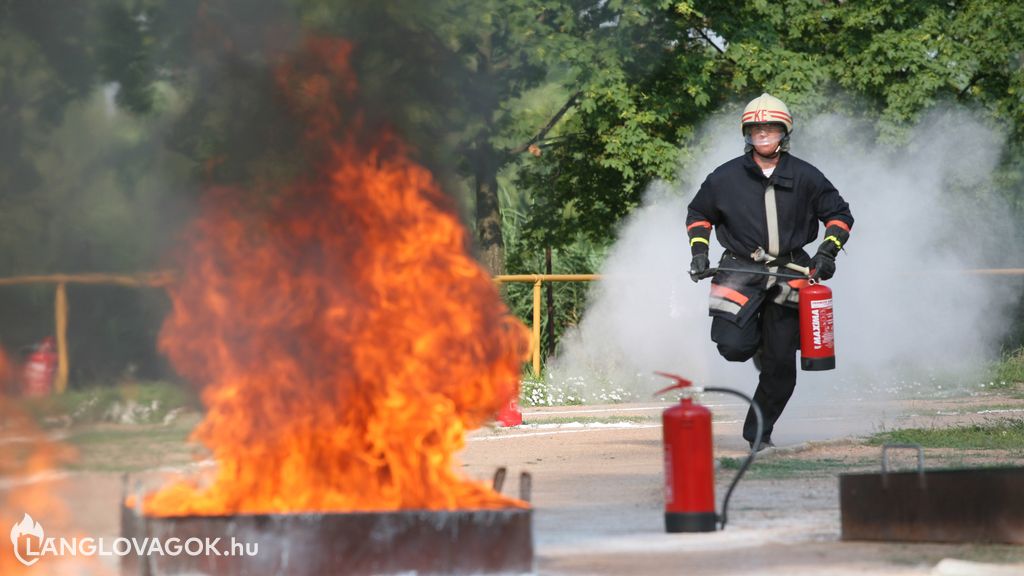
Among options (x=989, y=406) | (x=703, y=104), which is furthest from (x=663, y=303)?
(x=989, y=406)

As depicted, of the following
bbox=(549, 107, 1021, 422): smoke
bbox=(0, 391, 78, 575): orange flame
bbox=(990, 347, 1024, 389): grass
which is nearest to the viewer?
bbox=(0, 391, 78, 575): orange flame

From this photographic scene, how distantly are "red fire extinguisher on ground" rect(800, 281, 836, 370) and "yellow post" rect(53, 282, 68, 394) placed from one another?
4806mm

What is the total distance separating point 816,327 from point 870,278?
1251 cm

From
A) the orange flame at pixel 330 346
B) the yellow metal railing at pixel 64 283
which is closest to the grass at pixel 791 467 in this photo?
the orange flame at pixel 330 346

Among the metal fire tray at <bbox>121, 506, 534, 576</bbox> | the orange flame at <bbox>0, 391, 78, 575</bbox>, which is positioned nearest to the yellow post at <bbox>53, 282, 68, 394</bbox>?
the orange flame at <bbox>0, 391, 78, 575</bbox>

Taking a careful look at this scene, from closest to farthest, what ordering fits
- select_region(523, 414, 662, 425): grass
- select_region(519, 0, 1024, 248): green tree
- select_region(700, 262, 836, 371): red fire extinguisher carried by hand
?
select_region(700, 262, 836, 371): red fire extinguisher carried by hand
select_region(523, 414, 662, 425): grass
select_region(519, 0, 1024, 248): green tree

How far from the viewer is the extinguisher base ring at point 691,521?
656cm

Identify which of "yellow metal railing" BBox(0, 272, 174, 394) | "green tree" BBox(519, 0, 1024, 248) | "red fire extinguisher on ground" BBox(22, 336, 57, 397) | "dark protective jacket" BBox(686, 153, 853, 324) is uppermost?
"green tree" BBox(519, 0, 1024, 248)

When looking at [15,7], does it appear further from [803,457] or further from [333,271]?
[803,457]

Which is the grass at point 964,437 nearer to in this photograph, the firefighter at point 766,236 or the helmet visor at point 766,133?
the firefighter at point 766,236

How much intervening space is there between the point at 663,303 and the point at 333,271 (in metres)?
15.0

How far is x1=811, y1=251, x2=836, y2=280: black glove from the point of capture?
970cm

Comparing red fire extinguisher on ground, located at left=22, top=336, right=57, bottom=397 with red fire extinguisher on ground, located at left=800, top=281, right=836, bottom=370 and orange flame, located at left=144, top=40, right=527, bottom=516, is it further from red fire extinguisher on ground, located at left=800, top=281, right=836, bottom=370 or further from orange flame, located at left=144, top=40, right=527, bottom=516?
red fire extinguisher on ground, located at left=800, top=281, right=836, bottom=370

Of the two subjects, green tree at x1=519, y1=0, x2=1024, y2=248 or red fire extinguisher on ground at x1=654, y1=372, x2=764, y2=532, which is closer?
red fire extinguisher on ground at x1=654, y1=372, x2=764, y2=532
